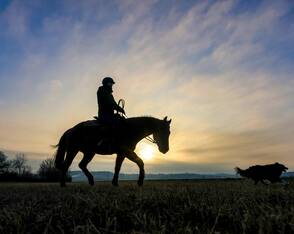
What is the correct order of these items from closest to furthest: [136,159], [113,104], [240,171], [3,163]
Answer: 1. [136,159]
2. [113,104]
3. [240,171]
4. [3,163]

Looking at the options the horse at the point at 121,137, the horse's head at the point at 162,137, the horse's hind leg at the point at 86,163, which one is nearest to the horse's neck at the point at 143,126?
the horse at the point at 121,137

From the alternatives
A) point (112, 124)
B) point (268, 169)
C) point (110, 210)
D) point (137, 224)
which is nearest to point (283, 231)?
point (137, 224)

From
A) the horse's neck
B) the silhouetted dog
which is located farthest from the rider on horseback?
the silhouetted dog

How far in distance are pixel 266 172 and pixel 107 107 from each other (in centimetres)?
1501

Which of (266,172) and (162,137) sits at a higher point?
(162,137)

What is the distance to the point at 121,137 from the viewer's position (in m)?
14.4

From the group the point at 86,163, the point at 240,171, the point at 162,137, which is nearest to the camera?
the point at 162,137

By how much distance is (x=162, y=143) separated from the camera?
14.6 m

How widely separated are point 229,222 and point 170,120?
1183cm

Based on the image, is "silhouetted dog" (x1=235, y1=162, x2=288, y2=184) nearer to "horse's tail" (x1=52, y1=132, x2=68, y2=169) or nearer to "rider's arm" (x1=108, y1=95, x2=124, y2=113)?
"rider's arm" (x1=108, y1=95, x2=124, y2=113)

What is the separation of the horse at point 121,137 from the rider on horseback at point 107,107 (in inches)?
7.9

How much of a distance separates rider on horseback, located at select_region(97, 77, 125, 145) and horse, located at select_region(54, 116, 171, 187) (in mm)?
200

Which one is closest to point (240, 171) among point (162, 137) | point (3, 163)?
point (162, 137)

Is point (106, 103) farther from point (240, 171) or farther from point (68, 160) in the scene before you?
point (240, 171)
